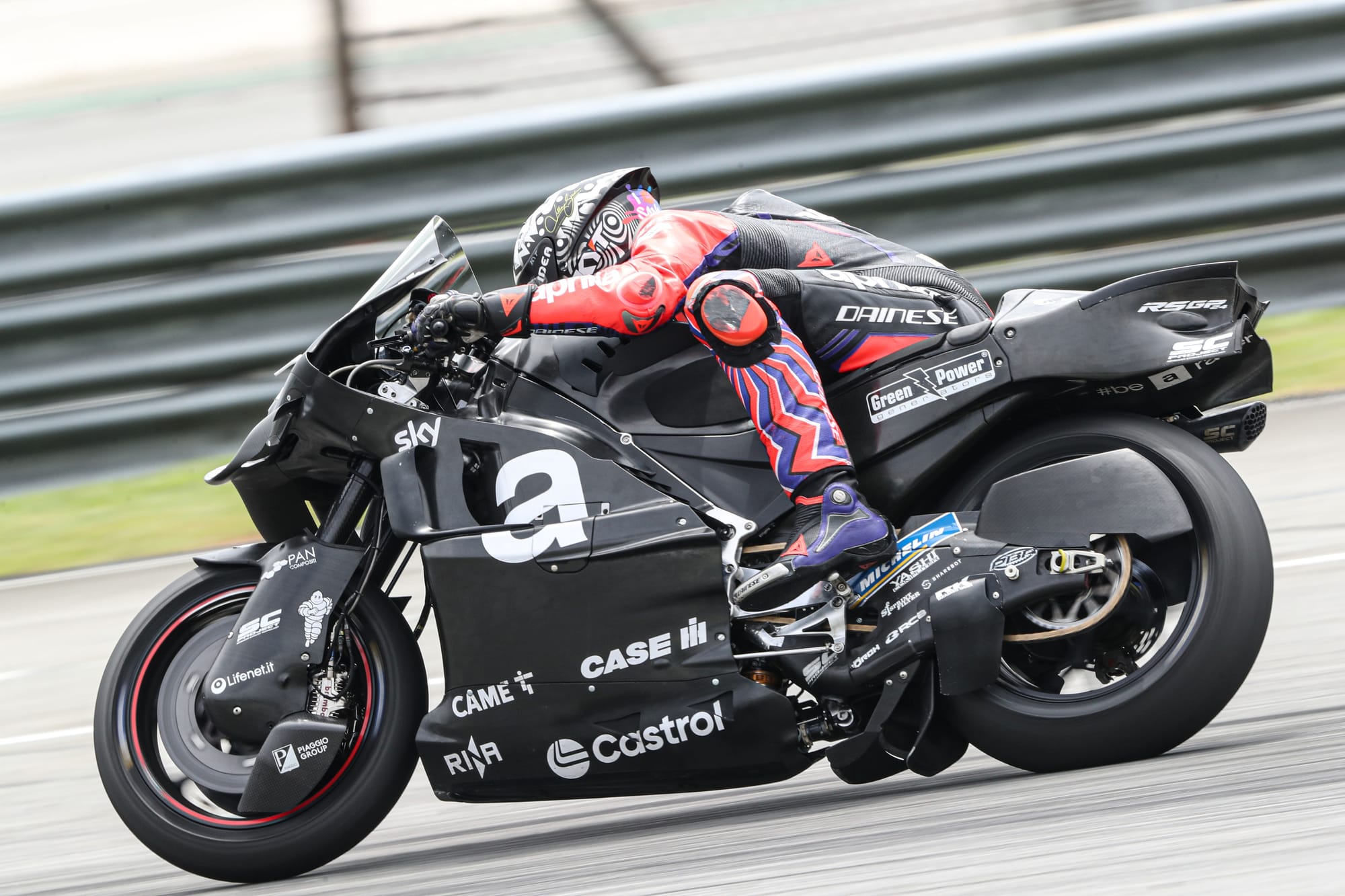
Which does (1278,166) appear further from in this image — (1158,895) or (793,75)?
(1158,895)

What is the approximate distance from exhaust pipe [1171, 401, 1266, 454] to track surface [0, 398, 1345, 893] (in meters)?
0.69

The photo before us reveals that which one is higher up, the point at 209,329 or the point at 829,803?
the point at 209,329

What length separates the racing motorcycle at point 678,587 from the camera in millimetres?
3539

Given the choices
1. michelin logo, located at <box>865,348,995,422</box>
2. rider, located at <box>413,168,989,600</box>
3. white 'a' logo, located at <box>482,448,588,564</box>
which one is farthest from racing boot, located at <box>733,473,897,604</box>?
white 'a' logo, located at <box>482,448,588,564</box>

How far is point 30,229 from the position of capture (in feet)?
23.5

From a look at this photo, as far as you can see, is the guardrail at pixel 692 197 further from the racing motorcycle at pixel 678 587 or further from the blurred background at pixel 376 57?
the racing motorcycle at pixel 678 587

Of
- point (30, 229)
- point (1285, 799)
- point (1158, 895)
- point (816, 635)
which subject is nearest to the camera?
point (1158, 895)

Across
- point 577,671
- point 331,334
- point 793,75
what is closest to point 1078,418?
point 577,671

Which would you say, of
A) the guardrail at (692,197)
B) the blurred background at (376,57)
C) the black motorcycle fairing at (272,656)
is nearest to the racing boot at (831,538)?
the black motorcycle fairing at (272,656)

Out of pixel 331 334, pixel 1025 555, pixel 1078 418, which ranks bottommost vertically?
pixel 1025 555

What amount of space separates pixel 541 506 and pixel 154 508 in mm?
4076

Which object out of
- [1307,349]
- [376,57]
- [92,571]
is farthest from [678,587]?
[376,57]

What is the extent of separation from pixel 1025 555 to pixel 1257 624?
502 mm

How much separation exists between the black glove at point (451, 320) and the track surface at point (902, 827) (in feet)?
3.98
